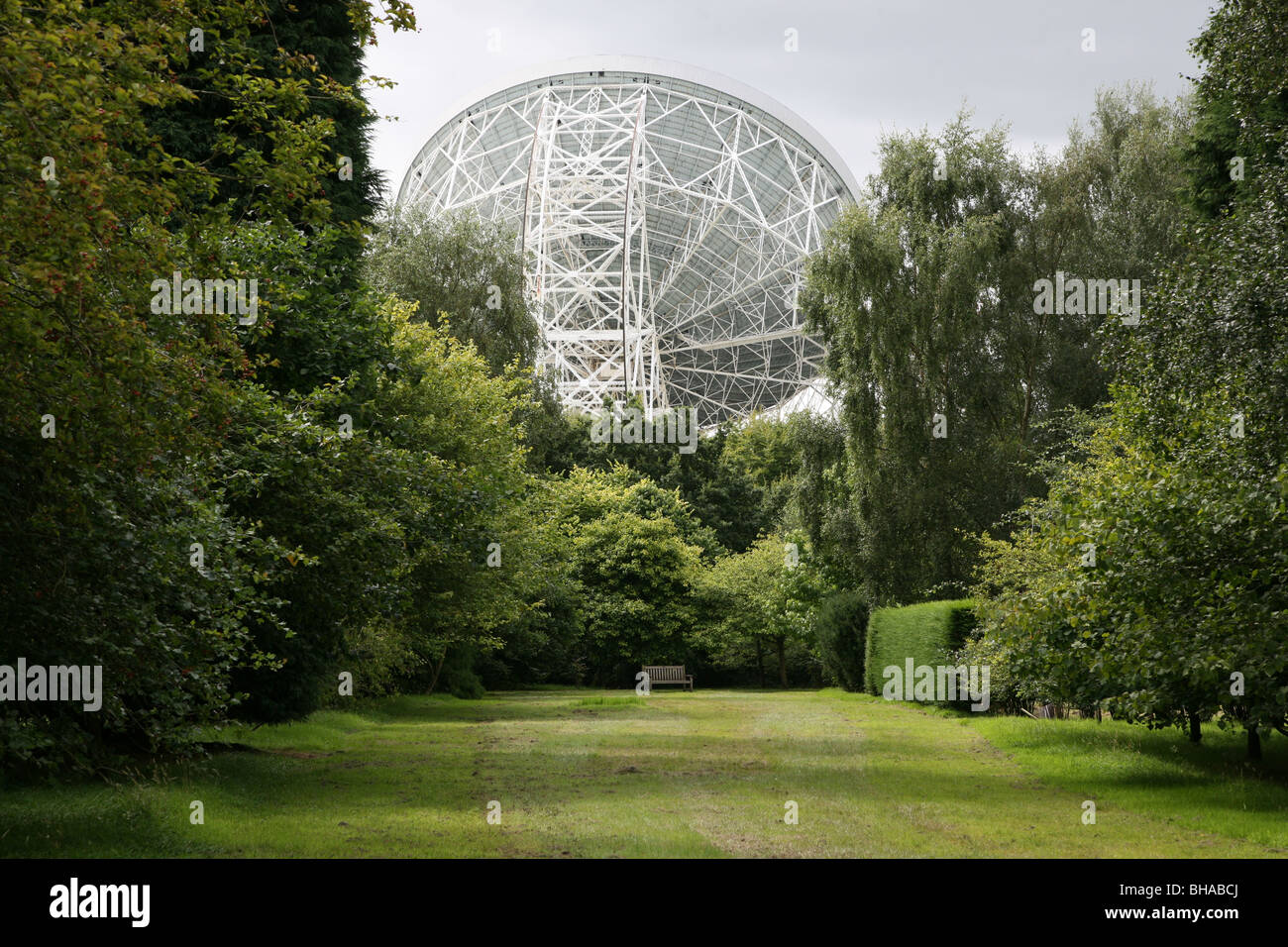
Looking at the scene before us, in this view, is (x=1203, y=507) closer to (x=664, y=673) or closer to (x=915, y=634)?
(x=915, y=634)

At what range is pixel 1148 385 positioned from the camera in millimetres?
13836

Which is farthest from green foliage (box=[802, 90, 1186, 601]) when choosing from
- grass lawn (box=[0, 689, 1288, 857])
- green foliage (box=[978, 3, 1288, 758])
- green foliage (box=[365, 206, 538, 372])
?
Result: green foliage (box=[978, 3, 1288, 758])

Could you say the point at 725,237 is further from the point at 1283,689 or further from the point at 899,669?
the point at 1283,689

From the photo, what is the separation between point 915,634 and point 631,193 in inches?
898

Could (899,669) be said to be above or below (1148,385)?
below

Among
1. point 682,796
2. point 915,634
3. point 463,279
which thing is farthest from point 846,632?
point 682,796

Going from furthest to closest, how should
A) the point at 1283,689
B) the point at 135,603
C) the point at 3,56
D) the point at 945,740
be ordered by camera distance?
the point at 945,740, the point at 1283,689, the point at 135,603, the point at 3,56

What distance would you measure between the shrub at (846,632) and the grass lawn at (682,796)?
45.8 feet

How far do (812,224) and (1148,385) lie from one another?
3505 cm

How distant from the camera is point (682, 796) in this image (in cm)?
1234

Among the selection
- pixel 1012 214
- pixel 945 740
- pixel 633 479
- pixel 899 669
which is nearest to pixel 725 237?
pixel 633 479

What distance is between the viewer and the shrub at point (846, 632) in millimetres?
35719

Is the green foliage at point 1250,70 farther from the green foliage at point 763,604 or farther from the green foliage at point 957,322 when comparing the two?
the green foliage at point 763,604

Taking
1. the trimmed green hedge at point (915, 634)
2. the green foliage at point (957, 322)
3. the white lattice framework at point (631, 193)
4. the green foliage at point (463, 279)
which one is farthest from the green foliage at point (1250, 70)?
the white lattice framework at point (631, 193)
